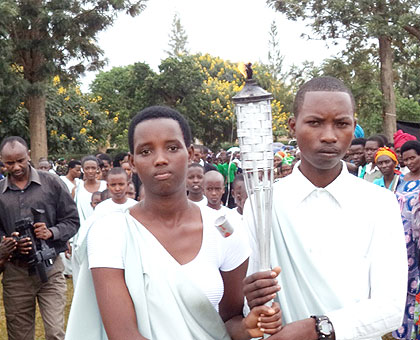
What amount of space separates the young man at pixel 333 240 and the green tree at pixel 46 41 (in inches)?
653

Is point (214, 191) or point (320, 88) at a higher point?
point (320, 88)

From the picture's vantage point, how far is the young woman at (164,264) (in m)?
1.93

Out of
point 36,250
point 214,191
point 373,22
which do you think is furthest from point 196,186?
point 373,22

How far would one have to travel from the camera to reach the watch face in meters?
1.97

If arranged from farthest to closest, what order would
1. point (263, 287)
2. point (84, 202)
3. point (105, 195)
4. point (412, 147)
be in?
point (84, 202) → point (105, 195) → point (412, 147) → point (263, 287)

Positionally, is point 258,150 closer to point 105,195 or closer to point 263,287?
point 263,287

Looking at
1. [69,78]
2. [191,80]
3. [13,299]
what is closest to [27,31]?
[69,78]

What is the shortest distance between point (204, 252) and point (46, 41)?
57.3ft

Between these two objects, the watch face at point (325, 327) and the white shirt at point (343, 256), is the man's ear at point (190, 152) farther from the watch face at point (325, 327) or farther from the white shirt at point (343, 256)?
the watch face at point (325, 327)

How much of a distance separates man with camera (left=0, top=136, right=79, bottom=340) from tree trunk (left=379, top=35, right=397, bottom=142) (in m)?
13.8

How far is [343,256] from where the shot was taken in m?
2.11

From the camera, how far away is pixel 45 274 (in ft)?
15.2

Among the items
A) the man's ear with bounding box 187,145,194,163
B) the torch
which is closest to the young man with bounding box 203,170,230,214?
the man's ear with bounding box 187,145,194,163

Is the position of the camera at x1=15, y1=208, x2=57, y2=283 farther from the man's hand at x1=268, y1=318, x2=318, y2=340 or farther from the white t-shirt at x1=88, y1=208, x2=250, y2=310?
the man's hand at x1=268, y1=318, x2=318, y2=340
